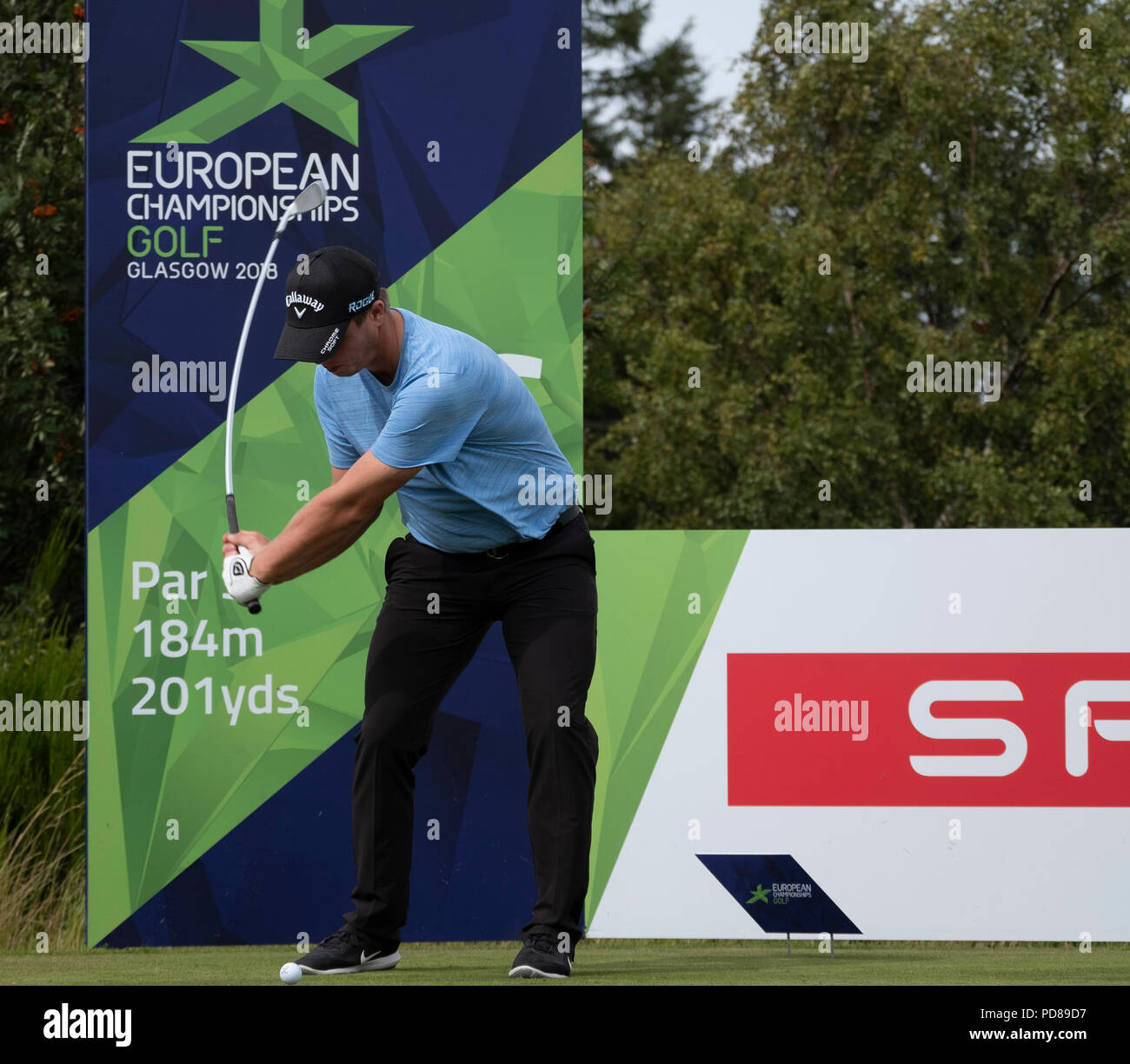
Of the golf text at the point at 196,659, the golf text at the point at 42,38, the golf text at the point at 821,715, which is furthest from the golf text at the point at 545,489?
the golf text at the point at 42,38

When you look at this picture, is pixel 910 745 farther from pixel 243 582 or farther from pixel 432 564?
pixel 243 582

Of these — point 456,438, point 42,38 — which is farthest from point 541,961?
point 42,38

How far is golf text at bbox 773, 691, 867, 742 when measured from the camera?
518cm

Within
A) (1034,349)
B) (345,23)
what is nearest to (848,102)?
(1034,349)

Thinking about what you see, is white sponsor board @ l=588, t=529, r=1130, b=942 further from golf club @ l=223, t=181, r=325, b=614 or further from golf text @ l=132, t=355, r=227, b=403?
golf text @ l=132, t=355, r=227, b=403

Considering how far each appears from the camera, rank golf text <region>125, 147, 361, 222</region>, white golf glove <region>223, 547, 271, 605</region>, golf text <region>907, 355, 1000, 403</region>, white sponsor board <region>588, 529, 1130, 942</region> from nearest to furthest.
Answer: white golf glove <region>223, 547, 271, 605</region>, white sponsor board <region>588, 529, 1130, 942</region>, golf text <region>125, 147, 361, 222</region>, golf text <region>907, 355, 1000, 403</region>

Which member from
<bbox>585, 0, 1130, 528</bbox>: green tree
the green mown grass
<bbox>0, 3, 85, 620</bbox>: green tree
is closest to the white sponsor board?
the green mown grass

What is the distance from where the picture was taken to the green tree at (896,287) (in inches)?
680

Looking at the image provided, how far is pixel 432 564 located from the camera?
4188mm

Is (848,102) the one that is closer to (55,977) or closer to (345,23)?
(345,23)

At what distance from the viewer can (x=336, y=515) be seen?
378 centimetres

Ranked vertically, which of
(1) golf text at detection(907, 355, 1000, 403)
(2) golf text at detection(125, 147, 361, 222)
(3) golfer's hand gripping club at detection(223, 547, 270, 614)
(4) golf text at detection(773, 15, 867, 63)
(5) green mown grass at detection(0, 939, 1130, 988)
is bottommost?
(5) green mown grass at detection(0, 939, 1130, 988)

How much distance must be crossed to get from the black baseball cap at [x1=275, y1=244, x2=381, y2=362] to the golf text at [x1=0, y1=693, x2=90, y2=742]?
2839 millimetres

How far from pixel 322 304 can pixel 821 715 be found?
237 cm
